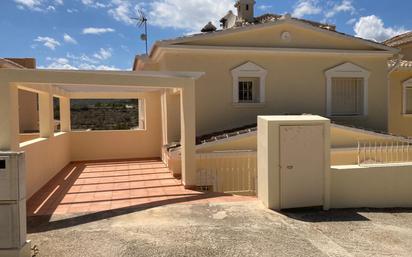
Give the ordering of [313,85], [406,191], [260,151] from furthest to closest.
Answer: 1. [313,85]
2. [406,191]
3. [260,151]

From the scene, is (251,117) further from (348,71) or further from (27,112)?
(27,112)

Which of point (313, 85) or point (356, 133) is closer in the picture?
point (356, 133)

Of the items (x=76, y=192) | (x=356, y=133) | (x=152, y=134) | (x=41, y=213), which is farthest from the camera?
(x=152, y=134)

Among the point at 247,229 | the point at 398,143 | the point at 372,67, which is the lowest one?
the point at 247,229

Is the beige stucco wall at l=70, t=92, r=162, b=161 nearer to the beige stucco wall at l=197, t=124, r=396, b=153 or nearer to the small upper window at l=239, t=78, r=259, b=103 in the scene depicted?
the small upper window at l=239, t=78, r=259, b=103

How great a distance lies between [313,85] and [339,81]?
4.89ft

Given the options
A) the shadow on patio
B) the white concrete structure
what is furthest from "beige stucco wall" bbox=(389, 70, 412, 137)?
the white concrete structure

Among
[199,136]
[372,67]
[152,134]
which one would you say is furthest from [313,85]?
[152,134]

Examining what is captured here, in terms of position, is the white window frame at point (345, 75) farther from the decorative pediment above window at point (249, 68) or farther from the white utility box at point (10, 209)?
the white utility box at point (10, 209)

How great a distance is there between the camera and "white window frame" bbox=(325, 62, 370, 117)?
1650 centimetres

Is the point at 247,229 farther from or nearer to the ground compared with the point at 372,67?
nearer to the ground

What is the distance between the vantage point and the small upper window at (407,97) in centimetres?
2036

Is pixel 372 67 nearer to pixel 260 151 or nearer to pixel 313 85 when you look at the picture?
pixel 313 85

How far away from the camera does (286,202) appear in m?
8.12
